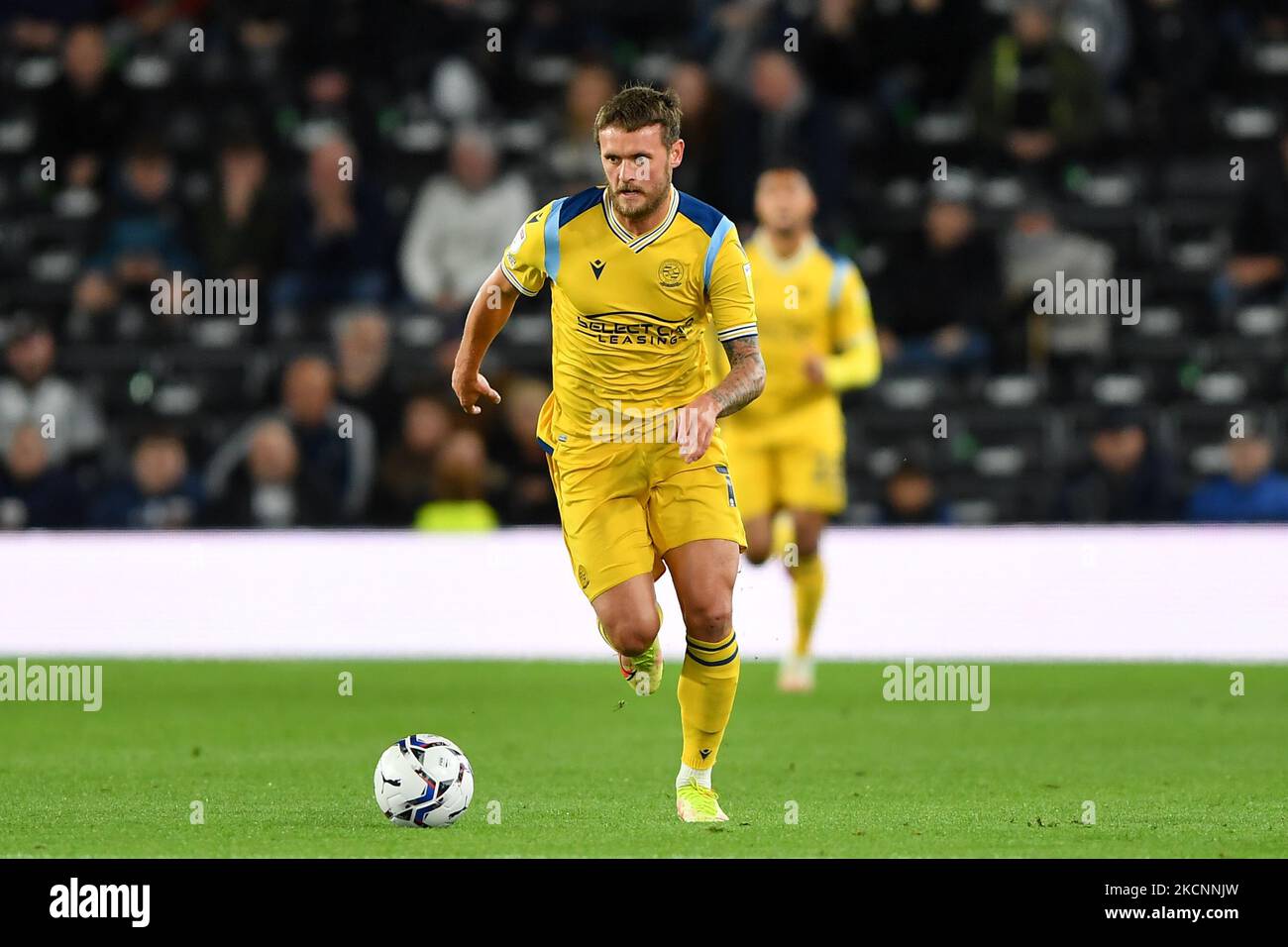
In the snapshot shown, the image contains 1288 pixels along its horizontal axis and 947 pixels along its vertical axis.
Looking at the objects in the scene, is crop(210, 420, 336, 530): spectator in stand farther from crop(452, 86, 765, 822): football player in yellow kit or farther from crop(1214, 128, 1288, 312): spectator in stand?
crop(452, 86, 765, 822): football player in yellow kit

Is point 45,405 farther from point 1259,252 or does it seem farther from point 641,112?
point 641,112

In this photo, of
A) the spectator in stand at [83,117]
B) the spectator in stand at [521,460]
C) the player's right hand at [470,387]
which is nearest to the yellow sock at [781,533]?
the spectator in stand at [521,460]

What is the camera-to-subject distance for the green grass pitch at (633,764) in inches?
279

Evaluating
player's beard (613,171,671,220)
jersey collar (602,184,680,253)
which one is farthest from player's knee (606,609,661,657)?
player's beard (613,171,671,220)

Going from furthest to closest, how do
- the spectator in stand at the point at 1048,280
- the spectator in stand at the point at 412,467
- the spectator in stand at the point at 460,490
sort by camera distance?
the spectator in stand at the point at 1048,280
the spectator in stand at the point at 412,467
the spectator in stand at the point at 460,490

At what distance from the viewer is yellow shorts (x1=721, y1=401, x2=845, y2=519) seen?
491 inches

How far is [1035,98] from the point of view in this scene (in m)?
16.0

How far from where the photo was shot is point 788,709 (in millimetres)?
11906

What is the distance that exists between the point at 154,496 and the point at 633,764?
6271mm

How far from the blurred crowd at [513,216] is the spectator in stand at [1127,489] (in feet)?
0.08

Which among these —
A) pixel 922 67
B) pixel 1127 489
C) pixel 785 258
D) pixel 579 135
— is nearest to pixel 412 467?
pixel 579 135
